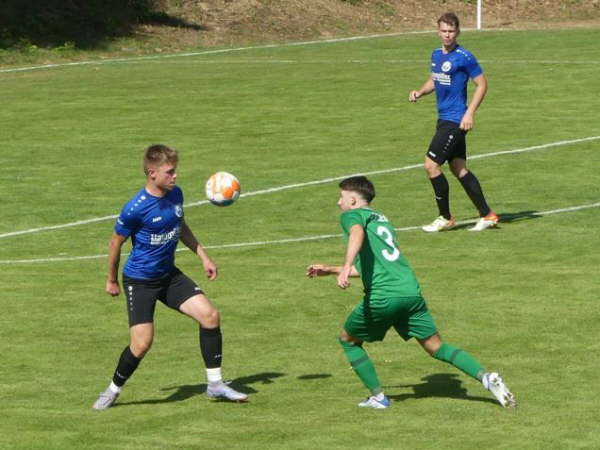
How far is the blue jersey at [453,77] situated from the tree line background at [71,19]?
88.1 feet

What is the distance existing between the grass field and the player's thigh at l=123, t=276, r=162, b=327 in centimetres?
73

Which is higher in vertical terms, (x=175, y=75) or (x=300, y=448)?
(x=300, y=448)

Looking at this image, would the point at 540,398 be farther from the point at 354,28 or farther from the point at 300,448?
the point at 354,28

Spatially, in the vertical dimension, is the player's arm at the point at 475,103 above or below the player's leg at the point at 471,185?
above

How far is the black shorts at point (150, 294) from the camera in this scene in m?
11.8

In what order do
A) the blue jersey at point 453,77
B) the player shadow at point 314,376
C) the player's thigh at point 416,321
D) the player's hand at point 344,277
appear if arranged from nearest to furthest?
1. the player's hand at point 344,277
2. the player's thigh at point 416,321
3. the player shadow at point 314,376
4. the blue jersey at point 453,77

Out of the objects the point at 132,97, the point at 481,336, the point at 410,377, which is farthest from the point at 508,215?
the point at 132,97

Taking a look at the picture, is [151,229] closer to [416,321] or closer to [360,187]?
[360,187]

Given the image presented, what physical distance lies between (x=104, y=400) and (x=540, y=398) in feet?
11.5

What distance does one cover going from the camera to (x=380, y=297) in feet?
36.7

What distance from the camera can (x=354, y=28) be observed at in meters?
50.6

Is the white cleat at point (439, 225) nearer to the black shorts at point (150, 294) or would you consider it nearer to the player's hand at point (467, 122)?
the player's hand at point (467, 122)

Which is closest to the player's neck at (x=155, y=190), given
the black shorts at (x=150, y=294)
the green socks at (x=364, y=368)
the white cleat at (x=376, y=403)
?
the black shorts at (x=150, y=294)

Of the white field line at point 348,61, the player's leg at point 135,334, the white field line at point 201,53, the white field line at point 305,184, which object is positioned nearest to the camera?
the player's leg at point 135,334
